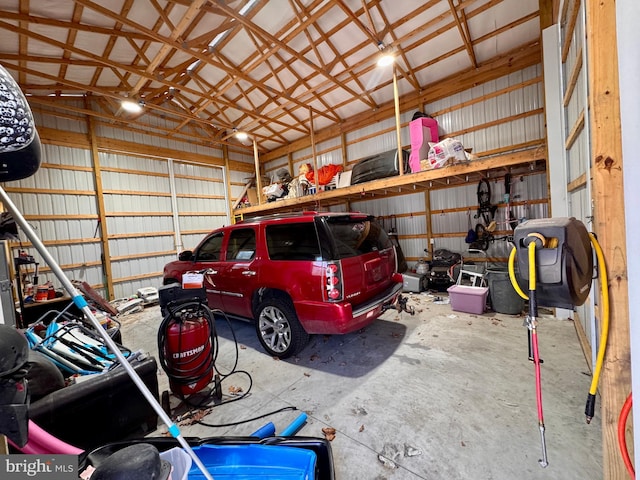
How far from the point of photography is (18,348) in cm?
75

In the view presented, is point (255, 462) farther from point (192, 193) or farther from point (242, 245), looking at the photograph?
point (192, 193)

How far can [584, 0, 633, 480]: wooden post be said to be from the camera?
97 centimetres

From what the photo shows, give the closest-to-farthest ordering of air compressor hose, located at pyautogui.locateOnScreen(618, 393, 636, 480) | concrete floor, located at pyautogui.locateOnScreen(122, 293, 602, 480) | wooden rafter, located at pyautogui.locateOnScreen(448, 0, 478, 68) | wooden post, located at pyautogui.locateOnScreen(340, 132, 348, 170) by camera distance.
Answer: air compressor hose, located at pyautogui.locateOnScreen(618, 393, 636, 480) → concrete floor, located at pyautogui.locateOnScreen(122, 293, 602, 480) → wooden rafter, located at pyautogui.locateOnScreen(448, 0, 478, 68) → wooden post, located at pyautogui.locateOnScreen(340, 132, 348, 170)

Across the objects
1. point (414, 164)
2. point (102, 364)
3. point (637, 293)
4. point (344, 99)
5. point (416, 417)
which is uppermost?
point (344, 99)

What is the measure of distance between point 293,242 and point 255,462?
6.77 feet

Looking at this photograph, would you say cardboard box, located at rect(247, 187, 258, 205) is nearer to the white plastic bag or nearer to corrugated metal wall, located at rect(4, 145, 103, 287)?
corrugated metal wall, located at rect(4, 145, 103, 287)

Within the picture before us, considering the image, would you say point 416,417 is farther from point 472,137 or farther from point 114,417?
point 472,137

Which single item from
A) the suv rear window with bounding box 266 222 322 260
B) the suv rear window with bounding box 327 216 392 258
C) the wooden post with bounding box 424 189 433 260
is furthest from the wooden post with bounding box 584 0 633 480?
the wooden post with bounding box 424 189 433 260

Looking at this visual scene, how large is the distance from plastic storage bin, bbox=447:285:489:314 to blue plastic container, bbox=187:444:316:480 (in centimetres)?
401

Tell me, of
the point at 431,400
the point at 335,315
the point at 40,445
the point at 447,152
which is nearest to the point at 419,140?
the point at 447,152

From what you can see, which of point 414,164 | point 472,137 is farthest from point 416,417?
point 472,137

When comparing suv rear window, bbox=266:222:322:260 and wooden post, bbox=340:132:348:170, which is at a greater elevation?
wooden post, bbox=340:132:348:170

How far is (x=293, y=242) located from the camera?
10.1ft

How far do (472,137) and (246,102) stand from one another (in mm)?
6307
